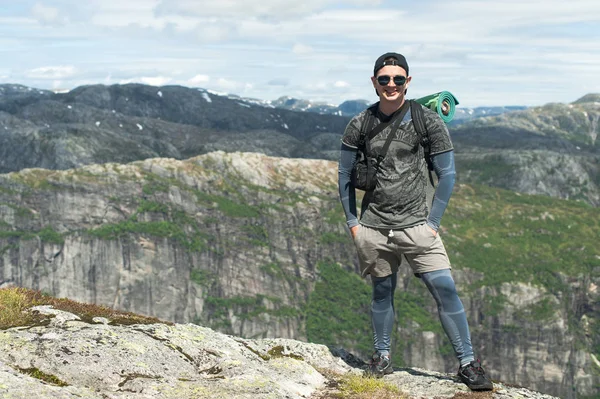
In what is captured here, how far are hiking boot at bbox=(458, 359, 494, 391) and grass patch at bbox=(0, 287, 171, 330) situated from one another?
8944mm

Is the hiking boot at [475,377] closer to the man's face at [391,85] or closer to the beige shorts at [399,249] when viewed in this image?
the beige shorts at [399,249]

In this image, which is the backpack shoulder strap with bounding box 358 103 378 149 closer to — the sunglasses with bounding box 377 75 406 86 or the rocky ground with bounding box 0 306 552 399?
the sunglasses with bounding box 377 75 406 86

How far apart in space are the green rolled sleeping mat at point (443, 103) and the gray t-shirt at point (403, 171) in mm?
1138

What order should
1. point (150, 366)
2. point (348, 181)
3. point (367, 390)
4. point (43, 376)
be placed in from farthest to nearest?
1. point (348, 181)
2. point (367, 390)
3. point (150, 366)
4. point (43, 376)

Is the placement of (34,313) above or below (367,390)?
above

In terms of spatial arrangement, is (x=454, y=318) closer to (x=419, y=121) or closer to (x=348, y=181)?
(x=348, y=181)

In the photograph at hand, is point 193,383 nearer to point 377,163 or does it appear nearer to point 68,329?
point 68,329

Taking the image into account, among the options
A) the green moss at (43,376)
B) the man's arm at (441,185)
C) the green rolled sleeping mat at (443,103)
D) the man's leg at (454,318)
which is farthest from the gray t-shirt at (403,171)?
the green moss at (43,376)

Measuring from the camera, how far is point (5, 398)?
396 inches

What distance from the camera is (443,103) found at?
1503 cm

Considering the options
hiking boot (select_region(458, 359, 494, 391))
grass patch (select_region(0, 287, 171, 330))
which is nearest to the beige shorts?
hiking boot (select_region(458, 359, 494, 391))

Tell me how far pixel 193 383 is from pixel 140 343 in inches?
85.5

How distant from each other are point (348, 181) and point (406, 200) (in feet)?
5.18

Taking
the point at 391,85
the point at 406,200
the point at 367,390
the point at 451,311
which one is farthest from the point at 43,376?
the point at 391,85
